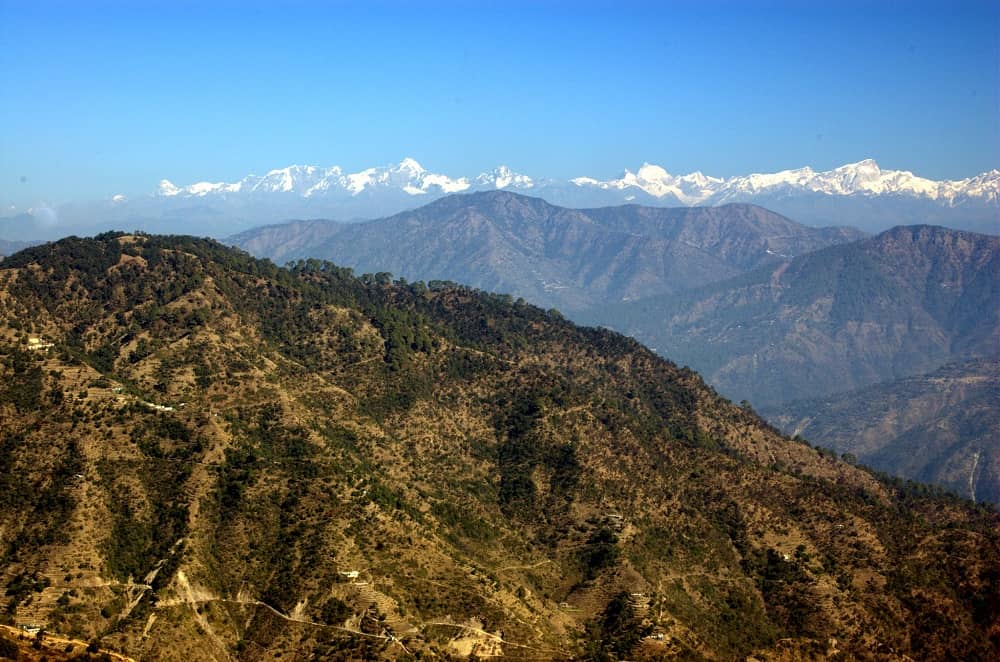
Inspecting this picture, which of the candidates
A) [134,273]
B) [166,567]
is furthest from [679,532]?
[134,273]

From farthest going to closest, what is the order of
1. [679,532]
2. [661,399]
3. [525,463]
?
[661,399] < [525,463] < [679,532]

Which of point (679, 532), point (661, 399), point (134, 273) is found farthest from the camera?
point (661, 399)

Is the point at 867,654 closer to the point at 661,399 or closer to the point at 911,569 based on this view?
the point at 911,569

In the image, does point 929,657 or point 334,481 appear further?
point 334,481

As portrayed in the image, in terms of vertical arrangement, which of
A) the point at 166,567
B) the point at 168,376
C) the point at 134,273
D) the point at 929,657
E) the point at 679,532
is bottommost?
the point at 929,657

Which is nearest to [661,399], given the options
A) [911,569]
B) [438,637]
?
[911,569]

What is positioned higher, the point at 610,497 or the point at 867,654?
the point at 610,497
